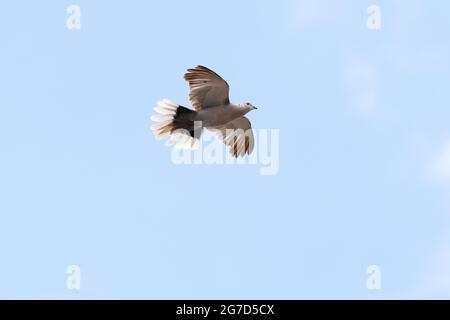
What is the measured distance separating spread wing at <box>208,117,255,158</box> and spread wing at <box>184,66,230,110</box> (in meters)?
0.97

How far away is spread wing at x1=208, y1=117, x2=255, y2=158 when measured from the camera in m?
20.9

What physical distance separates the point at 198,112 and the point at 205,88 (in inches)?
22.1

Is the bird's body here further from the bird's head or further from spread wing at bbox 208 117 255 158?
spread wing at bbox 208 117 255 158

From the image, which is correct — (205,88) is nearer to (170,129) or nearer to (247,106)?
(247,106)

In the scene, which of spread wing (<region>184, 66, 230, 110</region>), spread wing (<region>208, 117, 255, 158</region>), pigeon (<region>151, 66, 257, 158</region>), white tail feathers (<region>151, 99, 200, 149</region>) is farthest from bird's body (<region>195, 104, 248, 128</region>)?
spread wing (<region>208, 117, 255, 158</region>)

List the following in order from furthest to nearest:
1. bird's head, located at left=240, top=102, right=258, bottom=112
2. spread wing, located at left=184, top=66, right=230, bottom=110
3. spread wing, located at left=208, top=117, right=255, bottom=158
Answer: spread wing, located at left=208, top=117, right=255, bottom=158 → bird's head, located at left=240, top=102, right=258, bottom=112 → spread wing, located at left=184, top=66, right=230, bottom=110

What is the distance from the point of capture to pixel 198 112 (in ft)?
65.9

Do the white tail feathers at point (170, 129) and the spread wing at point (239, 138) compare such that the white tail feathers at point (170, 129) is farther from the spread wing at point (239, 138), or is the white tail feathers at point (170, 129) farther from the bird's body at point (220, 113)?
the spread wing at point (239, 138)

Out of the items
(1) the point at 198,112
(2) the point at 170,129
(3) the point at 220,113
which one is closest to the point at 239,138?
(3) the point at 220,113
